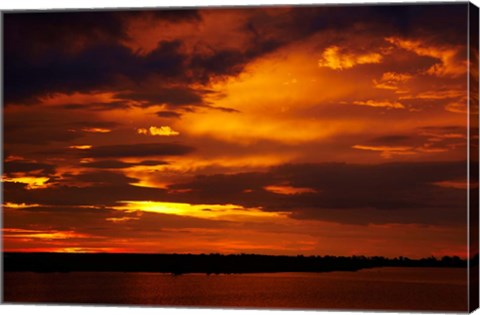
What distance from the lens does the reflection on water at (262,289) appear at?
952 cm

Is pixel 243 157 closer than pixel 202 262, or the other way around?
pixel 243 157

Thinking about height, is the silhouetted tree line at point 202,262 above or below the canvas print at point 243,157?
below

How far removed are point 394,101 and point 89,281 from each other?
8.30ft

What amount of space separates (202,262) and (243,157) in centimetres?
81

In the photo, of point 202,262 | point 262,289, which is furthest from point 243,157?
point 262,289

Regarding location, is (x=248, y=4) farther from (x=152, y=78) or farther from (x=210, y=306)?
(x=210, y=306)

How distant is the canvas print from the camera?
949 centimetres

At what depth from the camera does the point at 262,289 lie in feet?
32.3

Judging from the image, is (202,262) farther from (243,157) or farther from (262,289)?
(243,157)

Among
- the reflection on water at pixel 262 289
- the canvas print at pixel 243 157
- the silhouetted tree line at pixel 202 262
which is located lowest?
the reflection on water at pixel 262 289

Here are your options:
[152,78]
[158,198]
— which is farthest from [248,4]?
[158,198]

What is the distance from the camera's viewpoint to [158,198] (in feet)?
32.7

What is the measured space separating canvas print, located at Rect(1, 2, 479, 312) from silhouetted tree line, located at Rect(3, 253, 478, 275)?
0.05 feet

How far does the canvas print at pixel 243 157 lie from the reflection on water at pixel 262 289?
1 centimetres
